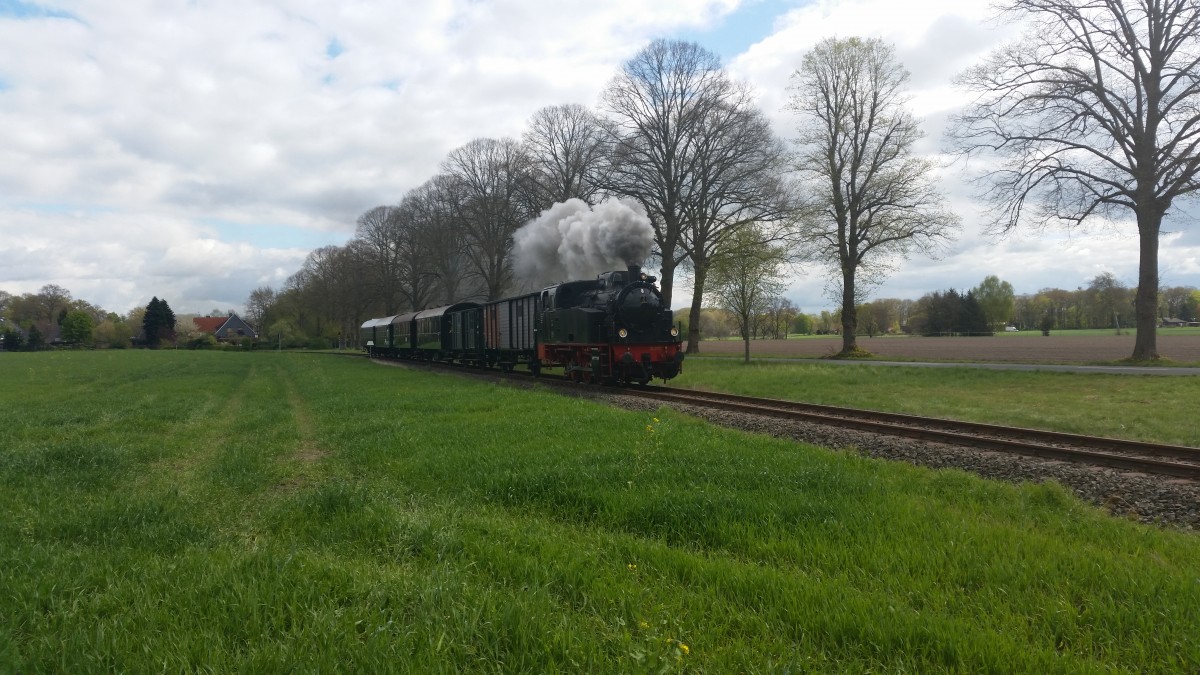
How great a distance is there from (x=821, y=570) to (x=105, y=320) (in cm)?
12148

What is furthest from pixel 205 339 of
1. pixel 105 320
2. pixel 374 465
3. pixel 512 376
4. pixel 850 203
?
pixel 374 465

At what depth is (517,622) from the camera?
330 cm

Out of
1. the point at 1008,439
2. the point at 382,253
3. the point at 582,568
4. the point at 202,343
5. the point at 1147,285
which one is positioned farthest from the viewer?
the point at 202,343

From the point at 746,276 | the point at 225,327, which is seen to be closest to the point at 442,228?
the point at 746,276

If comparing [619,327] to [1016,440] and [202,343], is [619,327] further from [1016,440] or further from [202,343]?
[202,343]

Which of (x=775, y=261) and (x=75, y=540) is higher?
(x=775, y=261)

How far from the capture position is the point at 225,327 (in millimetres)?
115625

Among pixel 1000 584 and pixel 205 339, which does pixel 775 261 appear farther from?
pixel 205 339

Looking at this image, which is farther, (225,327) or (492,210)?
(225,327)

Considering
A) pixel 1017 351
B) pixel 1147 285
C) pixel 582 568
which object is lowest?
pixel 1017 351

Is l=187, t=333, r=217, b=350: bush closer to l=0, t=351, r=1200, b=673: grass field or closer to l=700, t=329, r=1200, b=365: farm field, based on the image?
l=700, t=329, r=1200, b=365: farm field

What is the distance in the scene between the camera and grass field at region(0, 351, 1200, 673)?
3125 mm

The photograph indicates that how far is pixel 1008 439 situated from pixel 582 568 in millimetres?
8436

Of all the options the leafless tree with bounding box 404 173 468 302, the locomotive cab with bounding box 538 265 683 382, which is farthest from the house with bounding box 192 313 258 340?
the locomotive cab with bounding box 538 265 683 382
